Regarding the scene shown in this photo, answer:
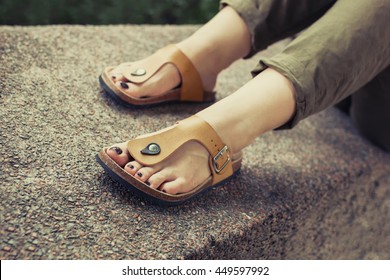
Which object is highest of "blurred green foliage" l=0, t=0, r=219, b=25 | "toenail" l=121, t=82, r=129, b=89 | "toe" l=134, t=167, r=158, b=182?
"toenail" l=121, t=82, r=129, b=89

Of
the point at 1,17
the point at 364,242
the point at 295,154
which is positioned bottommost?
the point at 364,242

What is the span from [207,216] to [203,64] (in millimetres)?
468

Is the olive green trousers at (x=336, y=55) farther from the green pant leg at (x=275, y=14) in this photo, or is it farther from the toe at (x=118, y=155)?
the toe at (x=118, y=155)

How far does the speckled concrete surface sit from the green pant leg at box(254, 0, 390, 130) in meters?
0.29

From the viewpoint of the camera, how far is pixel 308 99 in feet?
3.49

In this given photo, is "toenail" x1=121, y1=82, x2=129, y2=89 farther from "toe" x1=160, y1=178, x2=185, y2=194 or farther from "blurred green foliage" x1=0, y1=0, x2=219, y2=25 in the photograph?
"blurred green foliage" x1=0, y1=0, x2=219, y2=25

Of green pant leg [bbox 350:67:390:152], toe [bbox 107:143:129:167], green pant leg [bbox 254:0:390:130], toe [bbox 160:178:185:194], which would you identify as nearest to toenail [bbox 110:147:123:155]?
toe [bbox 107:143:129:167]

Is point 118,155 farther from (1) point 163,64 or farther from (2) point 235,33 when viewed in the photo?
(2) point 235,33

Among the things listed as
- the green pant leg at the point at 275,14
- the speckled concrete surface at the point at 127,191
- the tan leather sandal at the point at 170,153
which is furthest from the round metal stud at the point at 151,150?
the green pant leg at the point at 275,14

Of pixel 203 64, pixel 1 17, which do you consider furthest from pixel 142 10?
pixel 203 64

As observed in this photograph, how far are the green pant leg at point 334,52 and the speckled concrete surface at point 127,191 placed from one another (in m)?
0.29

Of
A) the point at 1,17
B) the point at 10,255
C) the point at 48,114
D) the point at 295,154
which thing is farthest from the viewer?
the point at 1,17

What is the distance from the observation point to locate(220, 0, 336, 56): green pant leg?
4.12ft

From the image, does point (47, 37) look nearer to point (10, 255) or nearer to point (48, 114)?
point (48, 114)
